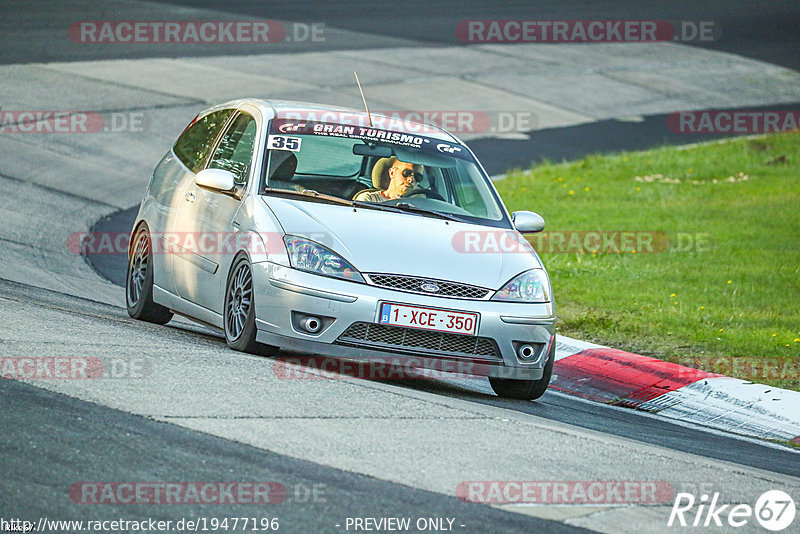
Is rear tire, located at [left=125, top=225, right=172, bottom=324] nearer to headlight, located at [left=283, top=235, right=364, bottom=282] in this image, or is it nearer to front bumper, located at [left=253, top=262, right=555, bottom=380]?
front bumper, located at [left=253, top=262, right=555, bottom=380]

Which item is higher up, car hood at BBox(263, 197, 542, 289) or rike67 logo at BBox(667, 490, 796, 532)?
car hood at BBox(263, 197, 542, 289)

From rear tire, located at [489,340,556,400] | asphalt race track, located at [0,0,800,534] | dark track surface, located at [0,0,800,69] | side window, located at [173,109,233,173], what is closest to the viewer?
asphalt race track, located at [0,0,800,534]

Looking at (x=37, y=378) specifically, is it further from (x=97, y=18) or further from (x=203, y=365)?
(x=97, y=18)

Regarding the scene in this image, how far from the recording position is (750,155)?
833 inches

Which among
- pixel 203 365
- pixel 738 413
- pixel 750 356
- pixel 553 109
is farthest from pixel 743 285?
pixel 553 109

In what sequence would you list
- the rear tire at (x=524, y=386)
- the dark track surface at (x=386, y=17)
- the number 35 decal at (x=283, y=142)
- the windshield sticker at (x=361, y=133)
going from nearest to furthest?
the rear tire at (x=524, y=386) < the number 35 decal at (x=283, y=142) < the windshield sticker at (x=361, y=133) < the dark track surface at (x=386, y=17)

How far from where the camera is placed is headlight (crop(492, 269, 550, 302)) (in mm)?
7914

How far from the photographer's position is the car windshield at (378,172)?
28.2 ft

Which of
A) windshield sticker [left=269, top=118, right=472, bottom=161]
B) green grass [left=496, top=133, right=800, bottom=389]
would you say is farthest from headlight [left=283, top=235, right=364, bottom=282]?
green grass [left=496, top=133, right=800, bottom=389]

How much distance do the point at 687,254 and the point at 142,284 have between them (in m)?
6.78

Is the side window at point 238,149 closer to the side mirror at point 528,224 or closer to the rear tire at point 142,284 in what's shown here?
the rear tire at point 142,284

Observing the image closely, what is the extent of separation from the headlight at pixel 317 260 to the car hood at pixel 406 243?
4 centimetres

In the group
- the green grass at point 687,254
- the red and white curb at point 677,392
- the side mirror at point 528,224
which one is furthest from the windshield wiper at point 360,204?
the green grass at point 687,254

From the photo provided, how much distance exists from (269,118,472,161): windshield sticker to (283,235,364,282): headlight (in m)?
1.24
